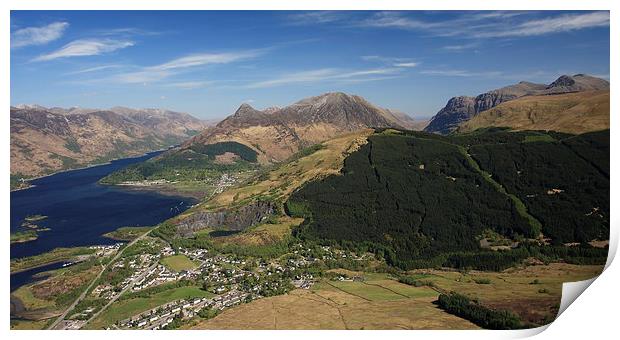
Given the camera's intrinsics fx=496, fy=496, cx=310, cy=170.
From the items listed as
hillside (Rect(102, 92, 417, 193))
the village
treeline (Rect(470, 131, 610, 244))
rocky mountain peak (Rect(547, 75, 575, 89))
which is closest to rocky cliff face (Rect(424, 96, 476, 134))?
hillside (Rect(102, 92, 417, 193))

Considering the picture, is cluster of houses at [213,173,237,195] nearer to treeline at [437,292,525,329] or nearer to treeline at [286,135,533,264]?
treeline at [286,135,533,264]

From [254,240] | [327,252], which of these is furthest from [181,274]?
[327,252]

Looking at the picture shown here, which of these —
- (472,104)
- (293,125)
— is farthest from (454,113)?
(293,125)

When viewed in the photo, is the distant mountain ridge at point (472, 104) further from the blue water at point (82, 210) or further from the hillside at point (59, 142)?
the hillside at point (59, 142)

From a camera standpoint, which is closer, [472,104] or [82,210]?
[82,210]

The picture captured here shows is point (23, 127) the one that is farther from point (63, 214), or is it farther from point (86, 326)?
point (86, 326)

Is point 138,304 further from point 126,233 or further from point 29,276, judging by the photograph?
point 126,233
